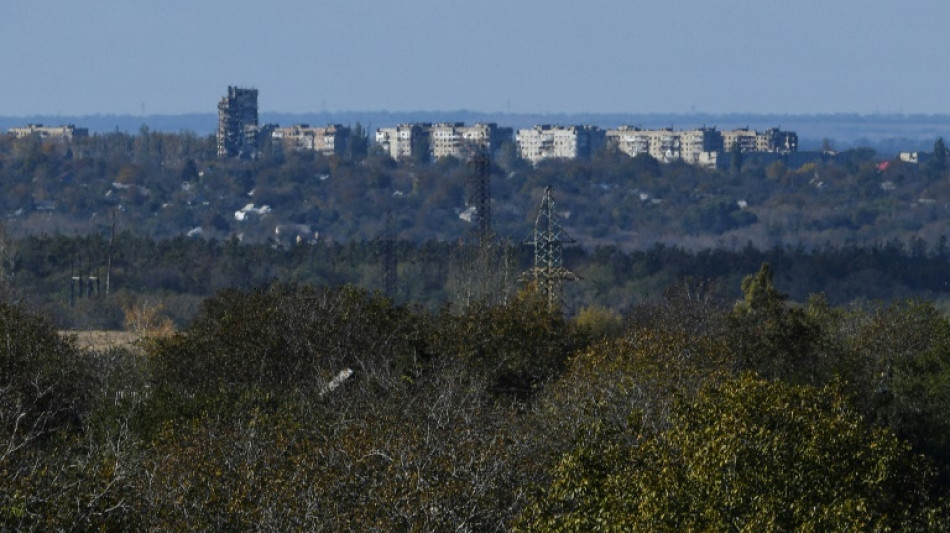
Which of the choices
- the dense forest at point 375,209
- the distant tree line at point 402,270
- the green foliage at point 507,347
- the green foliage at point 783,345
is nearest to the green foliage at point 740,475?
the green foliage at point 507,347

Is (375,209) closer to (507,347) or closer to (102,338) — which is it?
(102,338)

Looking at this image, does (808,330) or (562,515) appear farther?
(808,330)

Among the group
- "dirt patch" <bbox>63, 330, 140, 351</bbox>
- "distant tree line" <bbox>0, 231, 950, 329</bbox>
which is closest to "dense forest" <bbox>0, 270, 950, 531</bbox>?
"dirt patch" <bbox>63, 330, 140, 351</bbox>

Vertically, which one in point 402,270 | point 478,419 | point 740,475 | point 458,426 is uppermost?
point 740,475

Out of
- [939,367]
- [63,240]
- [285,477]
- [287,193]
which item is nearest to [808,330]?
[939,367]

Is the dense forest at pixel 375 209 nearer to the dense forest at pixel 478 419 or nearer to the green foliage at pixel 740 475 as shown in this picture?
the dense forest at pixel 478 419

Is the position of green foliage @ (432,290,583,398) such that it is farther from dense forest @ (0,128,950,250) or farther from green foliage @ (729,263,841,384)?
dense forest @ (0,128,950,250)

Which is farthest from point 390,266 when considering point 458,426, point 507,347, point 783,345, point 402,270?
point 458,426

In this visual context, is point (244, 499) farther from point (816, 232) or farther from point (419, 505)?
point (816, 232)
